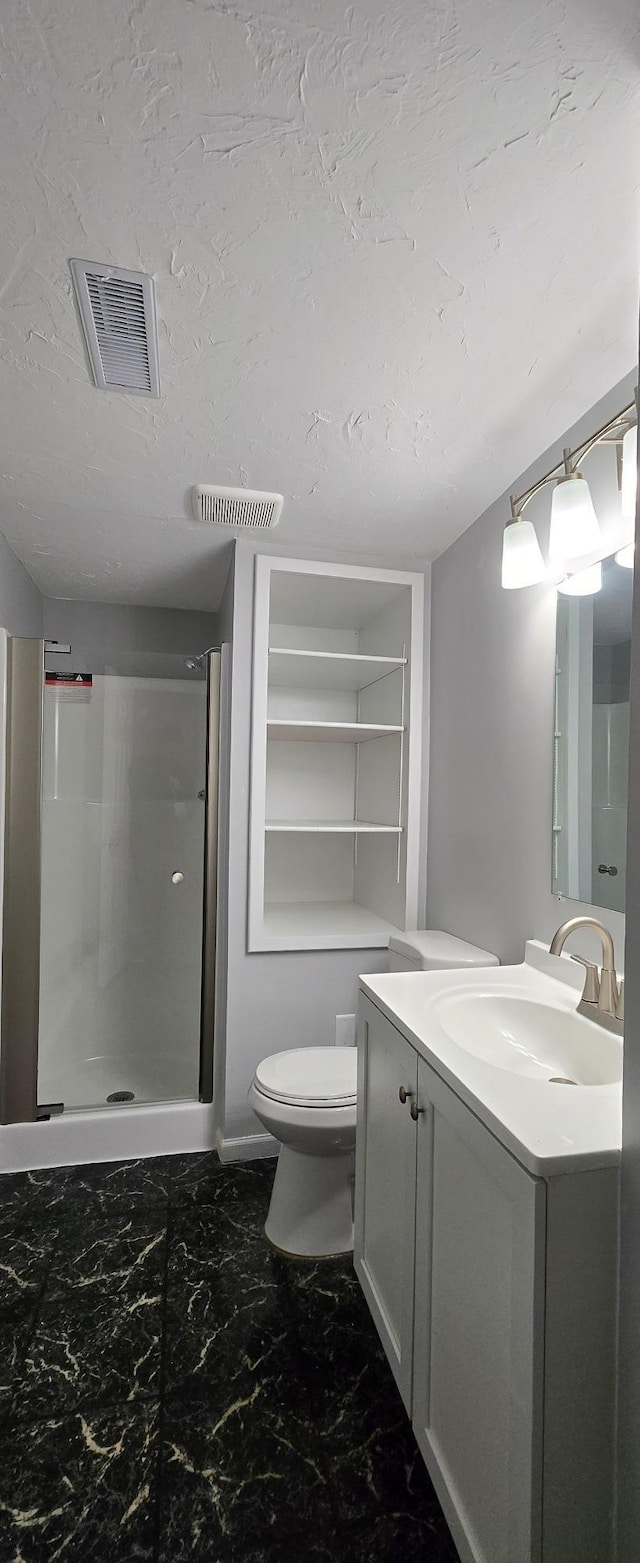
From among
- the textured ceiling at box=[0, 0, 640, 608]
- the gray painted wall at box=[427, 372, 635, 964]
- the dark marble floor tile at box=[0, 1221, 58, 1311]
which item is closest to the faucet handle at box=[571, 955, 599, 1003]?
the gray painted wall at box=[427, 372, 635, 964]

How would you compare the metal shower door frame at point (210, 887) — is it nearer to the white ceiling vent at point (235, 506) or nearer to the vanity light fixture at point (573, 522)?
the white ceiling vent at point (235, 506)

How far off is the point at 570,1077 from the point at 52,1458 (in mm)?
1236

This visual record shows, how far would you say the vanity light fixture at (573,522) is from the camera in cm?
134

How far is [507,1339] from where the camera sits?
2.75 ft

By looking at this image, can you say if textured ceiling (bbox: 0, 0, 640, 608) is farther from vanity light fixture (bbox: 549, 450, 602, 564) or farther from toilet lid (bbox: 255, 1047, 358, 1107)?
toilet lid (bbox: 255, 1047, 358, 1107)

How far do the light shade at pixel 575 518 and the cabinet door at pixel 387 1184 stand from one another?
43.1 inches

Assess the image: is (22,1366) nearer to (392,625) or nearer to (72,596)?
(392,625)

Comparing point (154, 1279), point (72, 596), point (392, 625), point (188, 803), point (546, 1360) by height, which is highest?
point (72, 596)

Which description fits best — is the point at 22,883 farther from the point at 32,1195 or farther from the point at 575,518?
the point at 575,518

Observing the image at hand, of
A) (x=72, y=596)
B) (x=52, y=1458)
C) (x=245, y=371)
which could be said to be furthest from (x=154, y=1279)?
(x=72, y=596)

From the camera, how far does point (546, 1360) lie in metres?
0.79

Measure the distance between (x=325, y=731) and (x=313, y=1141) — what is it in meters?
1.46

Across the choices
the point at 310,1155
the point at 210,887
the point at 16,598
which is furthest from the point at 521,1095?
the point at 16,598

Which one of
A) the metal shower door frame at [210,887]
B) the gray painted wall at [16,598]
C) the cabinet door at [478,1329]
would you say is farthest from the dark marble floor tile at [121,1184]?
the gray painted wall at [16,598]
